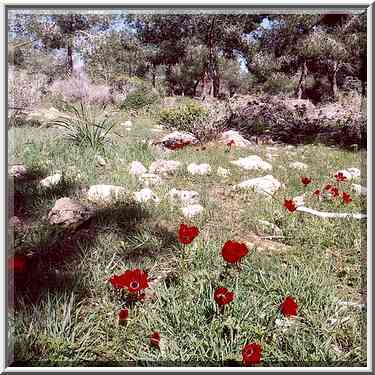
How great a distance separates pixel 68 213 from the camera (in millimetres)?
2420

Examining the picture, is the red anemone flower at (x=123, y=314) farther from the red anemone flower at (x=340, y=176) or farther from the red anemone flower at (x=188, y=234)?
the red anemone flower at (x=340, y=176)

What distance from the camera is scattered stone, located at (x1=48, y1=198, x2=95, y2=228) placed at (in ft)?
7.90

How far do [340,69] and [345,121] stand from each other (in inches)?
11.9

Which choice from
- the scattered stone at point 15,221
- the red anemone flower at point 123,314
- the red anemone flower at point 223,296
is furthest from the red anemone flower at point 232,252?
the scattered stone at point 15,221

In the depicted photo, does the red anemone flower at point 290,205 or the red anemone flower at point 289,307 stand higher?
the red anemone flower at point 290,205

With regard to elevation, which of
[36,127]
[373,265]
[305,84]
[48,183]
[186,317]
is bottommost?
[186,317]

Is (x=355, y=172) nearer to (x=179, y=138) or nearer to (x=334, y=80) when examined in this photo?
(x=334, y=80)

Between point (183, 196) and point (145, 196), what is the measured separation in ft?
0.70

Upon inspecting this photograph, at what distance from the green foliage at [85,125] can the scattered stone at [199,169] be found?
0.52m

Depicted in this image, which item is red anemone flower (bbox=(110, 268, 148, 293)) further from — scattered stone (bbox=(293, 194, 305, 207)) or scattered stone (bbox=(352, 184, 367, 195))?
scattered stone (bbox=(352, 184, 367, 195))

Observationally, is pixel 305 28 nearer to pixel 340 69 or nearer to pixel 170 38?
pixel 340 69

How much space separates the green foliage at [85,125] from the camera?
255cm

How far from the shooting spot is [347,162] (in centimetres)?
248

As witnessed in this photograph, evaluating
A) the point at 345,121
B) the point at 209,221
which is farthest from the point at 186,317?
the point at 345,121
